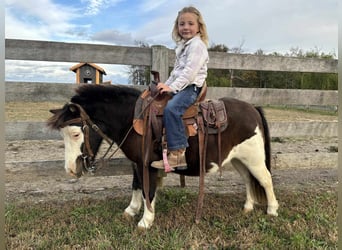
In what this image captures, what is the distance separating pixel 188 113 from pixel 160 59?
4.30 ft

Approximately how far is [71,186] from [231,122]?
2.79 m

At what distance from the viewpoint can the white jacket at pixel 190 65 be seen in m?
3.07

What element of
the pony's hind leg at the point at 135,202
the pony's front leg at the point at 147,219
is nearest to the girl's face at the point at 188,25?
the pony's hind leg at the point at 135,202

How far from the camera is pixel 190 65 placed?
3.09 meters

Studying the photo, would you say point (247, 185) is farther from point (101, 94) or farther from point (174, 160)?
point (101, 94)

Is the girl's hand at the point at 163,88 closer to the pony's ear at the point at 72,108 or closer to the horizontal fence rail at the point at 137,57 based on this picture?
the pony's ear at the point at 72,108

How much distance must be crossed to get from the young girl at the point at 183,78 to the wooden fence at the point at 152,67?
988mm

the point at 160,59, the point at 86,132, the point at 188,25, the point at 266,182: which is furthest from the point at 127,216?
the point at 188,25

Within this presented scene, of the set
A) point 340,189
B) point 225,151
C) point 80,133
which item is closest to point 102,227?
point 80,133

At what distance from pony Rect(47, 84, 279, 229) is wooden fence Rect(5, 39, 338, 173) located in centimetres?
86

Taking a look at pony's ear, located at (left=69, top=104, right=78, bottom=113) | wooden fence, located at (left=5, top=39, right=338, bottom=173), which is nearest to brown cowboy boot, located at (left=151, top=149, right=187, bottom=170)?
pony's ear, located at (left=69, top=104, right=78, bottom=113)

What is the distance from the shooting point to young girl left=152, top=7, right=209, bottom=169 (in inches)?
121

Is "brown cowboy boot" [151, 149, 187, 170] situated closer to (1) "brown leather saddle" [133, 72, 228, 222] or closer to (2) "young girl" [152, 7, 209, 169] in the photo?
(2) "young girl" [152, 7, 209, 169]

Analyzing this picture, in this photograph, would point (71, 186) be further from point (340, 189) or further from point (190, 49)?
point (340, 189)
